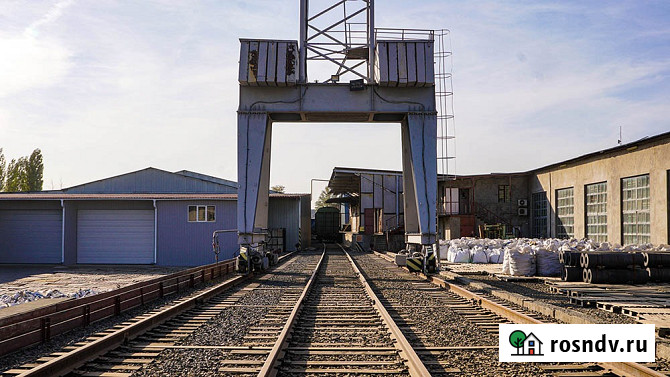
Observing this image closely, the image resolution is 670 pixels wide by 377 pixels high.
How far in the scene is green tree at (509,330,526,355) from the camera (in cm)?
595

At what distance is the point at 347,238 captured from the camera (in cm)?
4756

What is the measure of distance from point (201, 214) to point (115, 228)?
4089 mm

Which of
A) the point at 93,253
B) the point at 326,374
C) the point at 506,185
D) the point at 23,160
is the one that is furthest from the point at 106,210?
the point at 23,160

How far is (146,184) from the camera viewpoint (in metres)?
36.2

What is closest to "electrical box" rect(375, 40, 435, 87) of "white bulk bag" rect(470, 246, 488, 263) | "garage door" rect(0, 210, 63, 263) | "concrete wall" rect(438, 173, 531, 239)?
"white bulk bag" rect(470, 246, 488, 263)

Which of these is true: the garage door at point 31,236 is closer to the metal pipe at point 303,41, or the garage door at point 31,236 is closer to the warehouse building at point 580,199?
the metal pipe at point 303,41

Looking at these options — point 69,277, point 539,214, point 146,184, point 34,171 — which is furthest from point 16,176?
point 539,214

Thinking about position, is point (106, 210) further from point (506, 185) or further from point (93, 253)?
point (506, 185)

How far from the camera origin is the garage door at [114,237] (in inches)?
1044

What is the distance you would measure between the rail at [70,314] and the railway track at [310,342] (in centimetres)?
57

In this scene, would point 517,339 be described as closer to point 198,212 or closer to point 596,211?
point 596,211

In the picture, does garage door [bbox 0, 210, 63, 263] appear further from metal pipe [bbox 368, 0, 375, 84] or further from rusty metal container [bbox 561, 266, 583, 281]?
rusty metal container [bbox 561, 266, 583, 281]

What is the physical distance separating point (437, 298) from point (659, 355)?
5126 mm

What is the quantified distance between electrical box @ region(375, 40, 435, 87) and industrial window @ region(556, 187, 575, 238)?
14.9 meters
